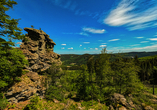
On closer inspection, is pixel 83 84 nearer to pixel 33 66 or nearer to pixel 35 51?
pixel 33 66

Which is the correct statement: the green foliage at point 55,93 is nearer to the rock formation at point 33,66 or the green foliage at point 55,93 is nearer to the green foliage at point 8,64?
the rock formation at point 33,66

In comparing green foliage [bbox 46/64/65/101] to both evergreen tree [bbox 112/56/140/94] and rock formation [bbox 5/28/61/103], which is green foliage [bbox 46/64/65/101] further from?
evergreen tree [bbox 112/56/140/94]

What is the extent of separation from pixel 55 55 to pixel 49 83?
14.3 meters

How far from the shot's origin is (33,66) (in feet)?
87.8

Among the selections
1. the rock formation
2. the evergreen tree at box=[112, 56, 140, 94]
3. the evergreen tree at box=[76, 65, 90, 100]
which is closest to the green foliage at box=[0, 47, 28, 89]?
the rock formation

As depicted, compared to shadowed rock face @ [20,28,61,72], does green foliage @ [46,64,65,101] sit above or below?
below

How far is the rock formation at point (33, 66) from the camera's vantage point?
1831cm

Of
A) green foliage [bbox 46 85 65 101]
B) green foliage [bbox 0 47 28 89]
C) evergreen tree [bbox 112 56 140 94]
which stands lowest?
green foliage [bbox 46 85 65 101]

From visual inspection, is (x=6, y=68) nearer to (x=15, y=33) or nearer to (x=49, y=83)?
(x=15, y=33)

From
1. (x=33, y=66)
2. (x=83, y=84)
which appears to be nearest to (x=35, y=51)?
(x=33, y=66)

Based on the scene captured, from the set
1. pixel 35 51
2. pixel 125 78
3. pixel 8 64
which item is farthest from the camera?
pixel 35 51

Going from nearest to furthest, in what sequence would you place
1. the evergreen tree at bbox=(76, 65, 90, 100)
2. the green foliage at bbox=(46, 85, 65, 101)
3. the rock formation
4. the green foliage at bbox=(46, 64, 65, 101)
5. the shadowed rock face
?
1. the rock formation
2. the evergreen tree at bbox=(76, 65, 90, 100)
3. the green foliage at bbox=(46, 85, 65, 101)
4. the shadowed rock face
5. the green foliage at bbox=(46, 64, 65, 101)

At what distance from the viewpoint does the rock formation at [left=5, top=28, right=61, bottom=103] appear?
60.1 feet

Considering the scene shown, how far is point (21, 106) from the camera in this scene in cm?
1720
